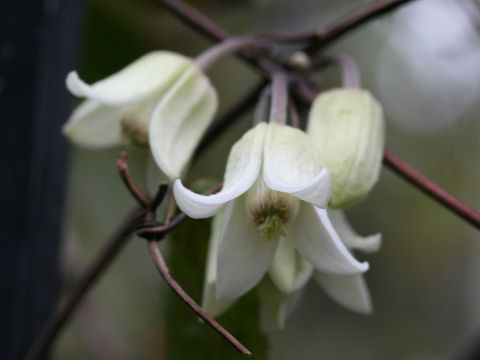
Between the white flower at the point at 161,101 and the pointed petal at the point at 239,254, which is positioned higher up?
the white flower at the point at 161,101

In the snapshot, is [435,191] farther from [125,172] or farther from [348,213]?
[348,213]

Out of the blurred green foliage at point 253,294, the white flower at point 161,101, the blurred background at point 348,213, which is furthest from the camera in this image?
the blurred background at point 348,213

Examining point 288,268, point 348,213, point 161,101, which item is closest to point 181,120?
point 161,101

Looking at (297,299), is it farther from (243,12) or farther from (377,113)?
(243,12)

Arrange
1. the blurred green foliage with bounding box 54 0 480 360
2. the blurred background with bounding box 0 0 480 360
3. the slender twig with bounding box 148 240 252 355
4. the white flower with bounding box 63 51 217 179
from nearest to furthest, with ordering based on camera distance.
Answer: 1. the slender twig with bounding box 148 240 252 355
2. the white flower with bounding box 63 51 217 179
3. the blurred green foliage with bounding box 54 0 480 360
4. the blurred background with bounding box 0 0 480 360

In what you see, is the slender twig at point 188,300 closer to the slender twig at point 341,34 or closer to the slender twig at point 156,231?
the slender twig at point 156,231

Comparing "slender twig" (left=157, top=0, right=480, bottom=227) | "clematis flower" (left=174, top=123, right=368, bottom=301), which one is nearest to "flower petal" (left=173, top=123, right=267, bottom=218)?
"clematis flower" (left=174, top=123, right=368, bottom=301)

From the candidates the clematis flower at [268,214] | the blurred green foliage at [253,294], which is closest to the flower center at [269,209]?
the clematis flower at [268,214]

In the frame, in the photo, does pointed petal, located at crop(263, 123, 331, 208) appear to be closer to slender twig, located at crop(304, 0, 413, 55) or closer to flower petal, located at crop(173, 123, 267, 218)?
flower petal, located at crop(173, 123, 267, 218)
